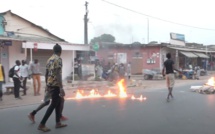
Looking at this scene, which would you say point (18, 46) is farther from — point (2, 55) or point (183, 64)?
point (183, 64)

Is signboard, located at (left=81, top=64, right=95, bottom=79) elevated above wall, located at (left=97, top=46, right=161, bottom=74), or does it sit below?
below

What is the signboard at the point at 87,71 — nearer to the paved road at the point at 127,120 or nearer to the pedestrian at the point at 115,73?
the pedestrian at the point at 115,73

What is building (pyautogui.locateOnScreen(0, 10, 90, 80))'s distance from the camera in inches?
A: 725

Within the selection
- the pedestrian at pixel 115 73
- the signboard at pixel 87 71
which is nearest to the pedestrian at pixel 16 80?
the pedestrian at pixel 115 73

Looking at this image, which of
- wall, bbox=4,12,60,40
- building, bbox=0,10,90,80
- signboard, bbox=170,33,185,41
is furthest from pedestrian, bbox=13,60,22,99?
signboard, bbox=170,33,185,41

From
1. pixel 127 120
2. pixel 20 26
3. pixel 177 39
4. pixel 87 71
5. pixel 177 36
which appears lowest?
pixel 127 120

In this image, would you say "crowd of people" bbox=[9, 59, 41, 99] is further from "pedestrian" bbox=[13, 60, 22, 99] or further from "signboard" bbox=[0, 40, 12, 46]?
"signboard" bbox=[0, 40, 12, 46]

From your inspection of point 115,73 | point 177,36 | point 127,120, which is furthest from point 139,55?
point 127,120

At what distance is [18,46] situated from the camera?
19.2 meters

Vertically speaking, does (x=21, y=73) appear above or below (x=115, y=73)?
above

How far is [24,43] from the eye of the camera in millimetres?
18703

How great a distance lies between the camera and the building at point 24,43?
60.4ft

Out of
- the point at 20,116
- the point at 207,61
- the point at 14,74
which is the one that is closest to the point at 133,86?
the point at 14,74

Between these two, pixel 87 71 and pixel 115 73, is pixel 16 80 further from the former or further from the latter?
pixel 87 71
